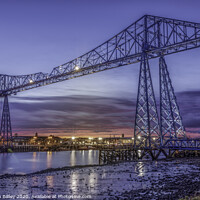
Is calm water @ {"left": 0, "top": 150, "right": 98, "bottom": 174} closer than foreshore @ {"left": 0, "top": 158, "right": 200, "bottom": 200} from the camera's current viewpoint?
No

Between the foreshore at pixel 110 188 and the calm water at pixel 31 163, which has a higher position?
the foreshore at pixel 110 188

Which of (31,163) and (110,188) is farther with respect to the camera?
(31,163)

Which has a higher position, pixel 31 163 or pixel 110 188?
pixel 110 188

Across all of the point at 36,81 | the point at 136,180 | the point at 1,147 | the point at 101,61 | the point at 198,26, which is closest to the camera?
the point at 136,180

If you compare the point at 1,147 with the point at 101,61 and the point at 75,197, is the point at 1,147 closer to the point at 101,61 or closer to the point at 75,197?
the point at 101,61

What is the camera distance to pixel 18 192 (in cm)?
1742

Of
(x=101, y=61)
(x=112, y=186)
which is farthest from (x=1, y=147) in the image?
(x=112, y=186)

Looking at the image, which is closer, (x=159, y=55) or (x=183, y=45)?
(x=183, y=45)

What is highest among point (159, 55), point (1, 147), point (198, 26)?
point (198, 26)

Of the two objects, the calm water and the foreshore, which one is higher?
the foreshore

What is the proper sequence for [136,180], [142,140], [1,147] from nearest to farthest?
[136,180] → [142,140] → [1,147]

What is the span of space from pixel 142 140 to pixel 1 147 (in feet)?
192

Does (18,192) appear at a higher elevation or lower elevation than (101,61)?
lower

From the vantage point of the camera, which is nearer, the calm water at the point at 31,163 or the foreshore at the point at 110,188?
the foreshore at the point at 110,188
